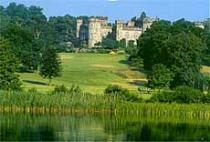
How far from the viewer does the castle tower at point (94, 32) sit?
188125 mm

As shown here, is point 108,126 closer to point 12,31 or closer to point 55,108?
point 55,108

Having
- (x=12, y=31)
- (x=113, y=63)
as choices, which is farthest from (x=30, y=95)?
(x=113, y=63)

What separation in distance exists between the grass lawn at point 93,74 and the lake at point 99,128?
2468 cm

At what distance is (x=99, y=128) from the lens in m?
56.5

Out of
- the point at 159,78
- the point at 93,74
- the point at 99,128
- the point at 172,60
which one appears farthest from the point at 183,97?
the point at 93,74

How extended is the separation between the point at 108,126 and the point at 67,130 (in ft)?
15.9

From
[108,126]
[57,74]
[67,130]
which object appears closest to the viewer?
[67,130]

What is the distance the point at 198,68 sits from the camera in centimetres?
10894

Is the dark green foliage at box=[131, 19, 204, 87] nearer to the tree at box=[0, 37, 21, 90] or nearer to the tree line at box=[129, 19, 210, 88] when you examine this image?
the tree line at box=[129, 19, 210, 88]

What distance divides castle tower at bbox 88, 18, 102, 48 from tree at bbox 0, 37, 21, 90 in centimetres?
10154

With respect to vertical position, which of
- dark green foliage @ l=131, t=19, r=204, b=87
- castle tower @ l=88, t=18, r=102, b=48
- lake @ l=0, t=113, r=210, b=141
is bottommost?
lake @ l=0, t=113, r=210, b=141

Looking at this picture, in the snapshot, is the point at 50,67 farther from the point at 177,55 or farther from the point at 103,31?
the point at 103,31

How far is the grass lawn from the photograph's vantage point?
9962 centimetres

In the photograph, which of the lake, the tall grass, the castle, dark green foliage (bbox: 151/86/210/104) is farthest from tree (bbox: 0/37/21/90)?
the castle
